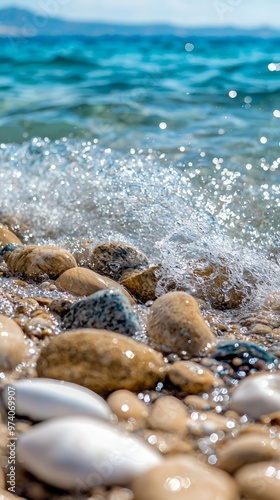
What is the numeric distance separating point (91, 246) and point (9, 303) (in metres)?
0.87

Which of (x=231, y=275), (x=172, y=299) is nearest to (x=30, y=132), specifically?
(x=231, y=275)

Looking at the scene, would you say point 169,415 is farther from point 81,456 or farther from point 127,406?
point 81,456

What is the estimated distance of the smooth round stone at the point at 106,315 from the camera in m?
2.01

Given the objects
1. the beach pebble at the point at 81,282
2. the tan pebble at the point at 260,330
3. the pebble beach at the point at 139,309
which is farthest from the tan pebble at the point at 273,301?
the beach pebble at the point at 81,282

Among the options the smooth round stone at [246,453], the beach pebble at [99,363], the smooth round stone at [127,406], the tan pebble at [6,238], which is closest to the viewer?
the smooth round stone at [246,453]

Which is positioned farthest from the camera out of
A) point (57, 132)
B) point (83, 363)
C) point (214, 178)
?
point (57, 132)

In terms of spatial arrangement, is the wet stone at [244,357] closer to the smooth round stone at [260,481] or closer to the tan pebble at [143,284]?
the smooth round stone at [260,481]

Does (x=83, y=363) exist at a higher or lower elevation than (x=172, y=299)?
lower

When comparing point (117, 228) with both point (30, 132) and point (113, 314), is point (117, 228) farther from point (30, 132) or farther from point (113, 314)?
point (30, 132)

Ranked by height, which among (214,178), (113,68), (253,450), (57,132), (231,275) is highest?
(113,68)

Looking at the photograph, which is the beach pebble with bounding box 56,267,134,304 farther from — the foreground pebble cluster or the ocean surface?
the ocean surface

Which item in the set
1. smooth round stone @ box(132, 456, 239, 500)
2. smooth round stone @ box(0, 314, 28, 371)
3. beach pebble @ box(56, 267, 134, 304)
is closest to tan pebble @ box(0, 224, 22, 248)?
beach pebble @ box(56, 267, 134, 304)

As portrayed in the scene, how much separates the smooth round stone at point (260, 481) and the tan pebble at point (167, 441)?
167 mm

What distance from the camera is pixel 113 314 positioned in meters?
2.02
